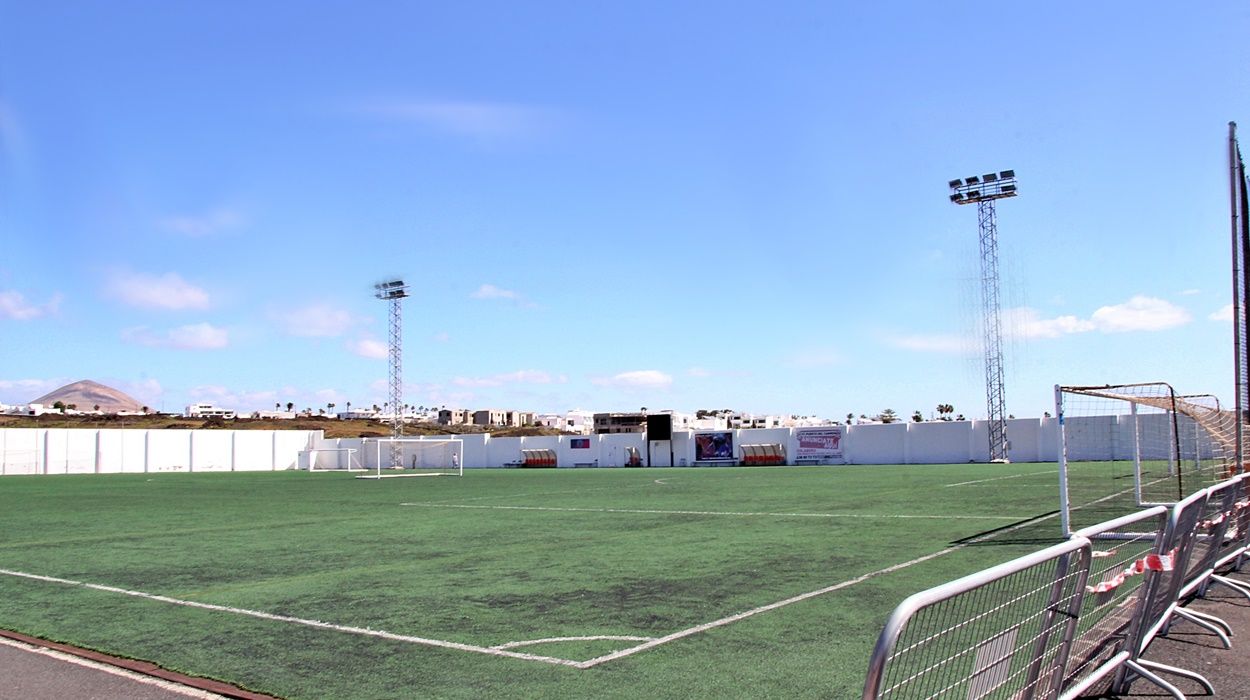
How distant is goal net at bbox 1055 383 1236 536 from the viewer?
14.4 metres

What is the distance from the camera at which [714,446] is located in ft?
186

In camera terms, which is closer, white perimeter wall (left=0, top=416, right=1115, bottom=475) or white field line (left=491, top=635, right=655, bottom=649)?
white field line (left=491, top=635, right=655, bottom=649)

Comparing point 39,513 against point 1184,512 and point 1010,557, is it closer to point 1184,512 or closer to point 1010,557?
point 1010,557

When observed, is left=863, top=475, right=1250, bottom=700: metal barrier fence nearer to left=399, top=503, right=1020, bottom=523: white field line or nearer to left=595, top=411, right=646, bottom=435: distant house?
left=399, top=503, right=1020, bottom=523: white field line

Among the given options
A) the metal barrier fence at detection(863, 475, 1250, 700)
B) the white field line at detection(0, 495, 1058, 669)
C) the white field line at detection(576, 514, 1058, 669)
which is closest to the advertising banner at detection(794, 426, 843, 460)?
the white field line at detection(576, 514, 1058, 669)

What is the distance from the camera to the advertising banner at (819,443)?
5197 centimetres

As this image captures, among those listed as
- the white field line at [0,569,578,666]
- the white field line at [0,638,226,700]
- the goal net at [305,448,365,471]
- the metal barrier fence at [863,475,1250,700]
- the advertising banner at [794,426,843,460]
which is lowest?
the goal net at [305,448,365,471]

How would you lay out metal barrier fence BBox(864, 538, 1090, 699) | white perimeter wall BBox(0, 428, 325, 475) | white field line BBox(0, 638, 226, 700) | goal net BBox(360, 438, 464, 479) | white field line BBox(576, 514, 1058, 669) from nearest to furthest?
1. metal barrier fence BBox(864, 538, 1090, 699)
2. white field line BBox(0, 638, 226, 700)
3. white field line BBox(576, 514, 1058, 669)
4. white perimeter wall BBox(0, 428, 325, 475)
5. goal net BBox(360, 438, 464, 479)

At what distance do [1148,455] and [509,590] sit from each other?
2193 cm

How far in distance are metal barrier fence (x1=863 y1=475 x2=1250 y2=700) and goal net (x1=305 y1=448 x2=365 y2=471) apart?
60.9 m

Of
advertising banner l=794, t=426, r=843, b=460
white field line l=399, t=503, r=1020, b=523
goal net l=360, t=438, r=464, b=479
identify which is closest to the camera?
white field line l=399, t=503, r=1020, b=523

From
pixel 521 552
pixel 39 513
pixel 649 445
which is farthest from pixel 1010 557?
pixel 649 445

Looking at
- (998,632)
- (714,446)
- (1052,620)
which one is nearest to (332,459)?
(714,446)

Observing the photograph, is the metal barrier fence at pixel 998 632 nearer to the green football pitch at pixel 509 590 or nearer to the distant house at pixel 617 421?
the green football pitch at pixel 509 590
